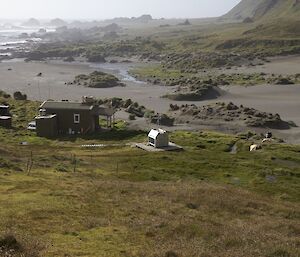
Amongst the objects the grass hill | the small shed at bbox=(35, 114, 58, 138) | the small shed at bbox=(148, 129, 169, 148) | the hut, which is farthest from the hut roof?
the small shed at bbox=(148, 129, 169, 148)

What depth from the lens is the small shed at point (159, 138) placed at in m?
61.6

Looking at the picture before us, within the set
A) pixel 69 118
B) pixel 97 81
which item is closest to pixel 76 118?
pixel 69 118

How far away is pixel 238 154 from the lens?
61688 millimetres

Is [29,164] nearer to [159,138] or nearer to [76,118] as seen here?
[159,138]

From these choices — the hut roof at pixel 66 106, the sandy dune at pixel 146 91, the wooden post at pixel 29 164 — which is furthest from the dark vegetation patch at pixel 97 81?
the wooden post at pixel 29 164

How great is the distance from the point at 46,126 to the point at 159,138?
1813cm

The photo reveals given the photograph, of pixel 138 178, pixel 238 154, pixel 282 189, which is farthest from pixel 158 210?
pixel 238 154

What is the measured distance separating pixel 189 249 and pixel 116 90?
106504 millimetres

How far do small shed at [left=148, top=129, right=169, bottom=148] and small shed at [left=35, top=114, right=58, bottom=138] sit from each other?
629 inches

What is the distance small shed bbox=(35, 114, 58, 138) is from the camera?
2776 inches

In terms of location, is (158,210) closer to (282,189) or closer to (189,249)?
(189,249)

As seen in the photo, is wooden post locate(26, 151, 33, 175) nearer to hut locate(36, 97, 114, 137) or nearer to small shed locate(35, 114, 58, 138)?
small shed locate(35, 114, 58, 138)

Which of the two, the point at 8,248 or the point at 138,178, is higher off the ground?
the point at 8,248

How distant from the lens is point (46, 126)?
70.9m
